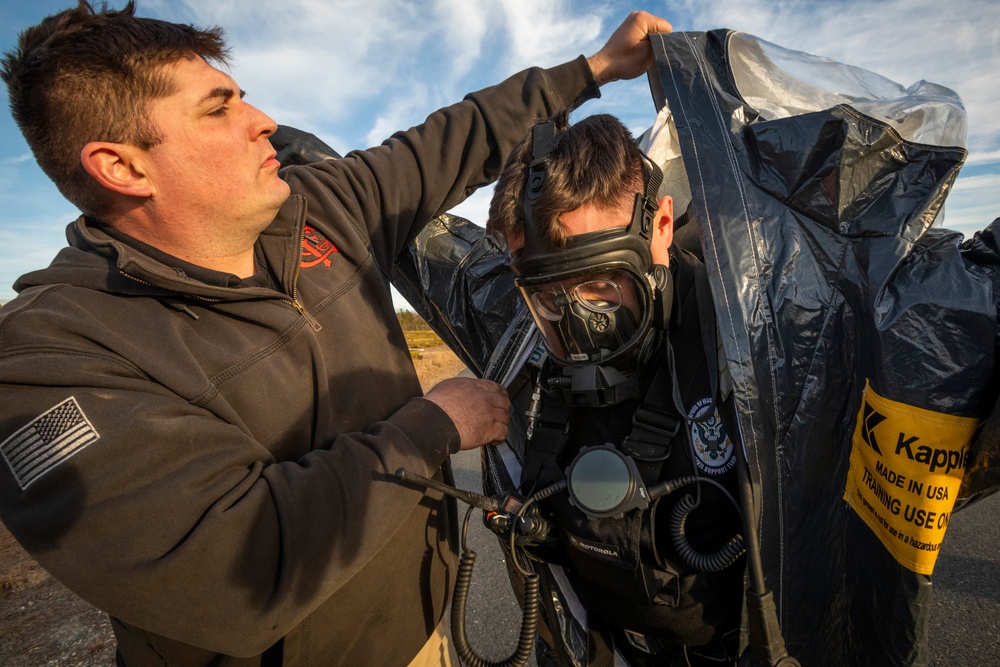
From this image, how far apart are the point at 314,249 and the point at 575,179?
0.97 meters

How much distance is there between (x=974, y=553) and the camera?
3.26m

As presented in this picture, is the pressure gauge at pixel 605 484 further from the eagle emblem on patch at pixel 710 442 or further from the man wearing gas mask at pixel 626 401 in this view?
the eagle emblem on patch at pixel 710 442

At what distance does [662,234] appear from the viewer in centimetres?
160

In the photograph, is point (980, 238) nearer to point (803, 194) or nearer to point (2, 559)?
point (803, 194)

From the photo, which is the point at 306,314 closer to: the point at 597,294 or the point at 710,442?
the point at 597,294

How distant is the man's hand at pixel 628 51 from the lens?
70.7 inches

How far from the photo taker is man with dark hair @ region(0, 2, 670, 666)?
1.10 m

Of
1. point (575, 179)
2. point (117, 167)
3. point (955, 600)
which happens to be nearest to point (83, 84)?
point (117, 167)

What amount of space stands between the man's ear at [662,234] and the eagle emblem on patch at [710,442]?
460mm

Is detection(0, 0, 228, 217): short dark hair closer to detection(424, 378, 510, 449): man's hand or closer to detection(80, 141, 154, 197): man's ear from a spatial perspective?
detection(80, 141, 154, 197): man's ear

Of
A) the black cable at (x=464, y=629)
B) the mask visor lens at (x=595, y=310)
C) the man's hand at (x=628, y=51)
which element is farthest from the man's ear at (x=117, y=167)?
the man's hand at (x=628, y=51)

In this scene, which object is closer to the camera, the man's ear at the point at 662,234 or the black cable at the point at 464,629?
the black cable at the point at 464,629

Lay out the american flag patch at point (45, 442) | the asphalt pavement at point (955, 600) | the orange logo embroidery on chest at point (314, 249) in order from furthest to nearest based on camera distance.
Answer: the asphalt pavement at point (955, 600) < the orange logo embroidery on chest at point (314, 249) < the american flag patch at point (45, 442)

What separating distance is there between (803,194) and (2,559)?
5.76 meters
